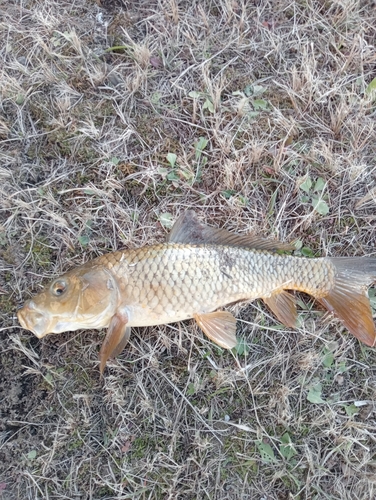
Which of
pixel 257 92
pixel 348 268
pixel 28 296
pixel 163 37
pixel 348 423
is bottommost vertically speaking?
Result: pixel 348 423

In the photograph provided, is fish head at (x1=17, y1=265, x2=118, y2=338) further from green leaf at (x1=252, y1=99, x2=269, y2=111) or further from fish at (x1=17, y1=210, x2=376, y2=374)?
green leaf at (x1=252, y1=99, x2=269, y2=111)

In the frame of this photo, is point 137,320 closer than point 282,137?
Yes

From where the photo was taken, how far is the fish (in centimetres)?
225

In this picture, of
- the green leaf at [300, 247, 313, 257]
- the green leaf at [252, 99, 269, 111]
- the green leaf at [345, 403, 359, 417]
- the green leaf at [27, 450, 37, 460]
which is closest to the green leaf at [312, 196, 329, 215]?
the green leaf at [300, 247, 313, 257]

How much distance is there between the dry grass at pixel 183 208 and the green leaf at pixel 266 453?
1cm

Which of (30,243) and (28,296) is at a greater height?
(30,243)

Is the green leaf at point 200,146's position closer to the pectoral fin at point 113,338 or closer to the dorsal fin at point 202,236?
A: the dorsal fin at point 202,236

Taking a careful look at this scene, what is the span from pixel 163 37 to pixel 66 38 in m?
0.66

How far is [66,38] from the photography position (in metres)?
2.83

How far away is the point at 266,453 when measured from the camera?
2.44 metres

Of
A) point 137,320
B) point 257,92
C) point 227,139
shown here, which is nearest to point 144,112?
point 227,139

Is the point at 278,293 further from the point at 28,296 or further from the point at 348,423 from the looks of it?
the point at 28,296

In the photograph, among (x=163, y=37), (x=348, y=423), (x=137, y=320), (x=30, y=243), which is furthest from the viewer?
(x=163, y=37)

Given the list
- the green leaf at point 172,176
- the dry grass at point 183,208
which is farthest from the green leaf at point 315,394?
the green leaf at point 172,176
